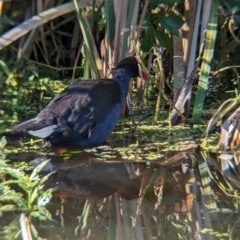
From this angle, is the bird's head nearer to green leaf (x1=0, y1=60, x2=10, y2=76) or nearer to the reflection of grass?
green leaf (x1=0, y1=60, x2=10, y2=76)

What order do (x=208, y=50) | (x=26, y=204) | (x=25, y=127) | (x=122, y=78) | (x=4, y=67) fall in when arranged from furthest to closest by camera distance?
(x=4, y=67) < (x=122, y=78) < (x=208, y=50) < (x=25, y=127) < (x=26, y=204)

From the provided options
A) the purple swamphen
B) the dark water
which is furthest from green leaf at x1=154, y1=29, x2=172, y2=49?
the dark water

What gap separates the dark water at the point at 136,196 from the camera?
247cm

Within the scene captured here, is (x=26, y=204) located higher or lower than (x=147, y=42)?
lower

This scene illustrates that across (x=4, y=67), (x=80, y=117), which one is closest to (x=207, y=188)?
(x=80, y=117)

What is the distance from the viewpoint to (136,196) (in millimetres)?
2914

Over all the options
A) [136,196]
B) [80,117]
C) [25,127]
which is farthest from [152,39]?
[136,196]

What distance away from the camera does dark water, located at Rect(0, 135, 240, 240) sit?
2.47 m

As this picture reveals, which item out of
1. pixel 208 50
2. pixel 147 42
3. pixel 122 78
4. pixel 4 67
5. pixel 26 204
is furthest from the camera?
pixel 4 67

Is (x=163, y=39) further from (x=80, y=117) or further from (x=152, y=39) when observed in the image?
(x=80, y=117)

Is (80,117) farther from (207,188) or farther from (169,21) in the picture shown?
(207,188)

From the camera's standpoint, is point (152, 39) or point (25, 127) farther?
point (152, 39)

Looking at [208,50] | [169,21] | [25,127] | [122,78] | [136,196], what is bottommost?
[136,196]

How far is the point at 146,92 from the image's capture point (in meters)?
4.41
